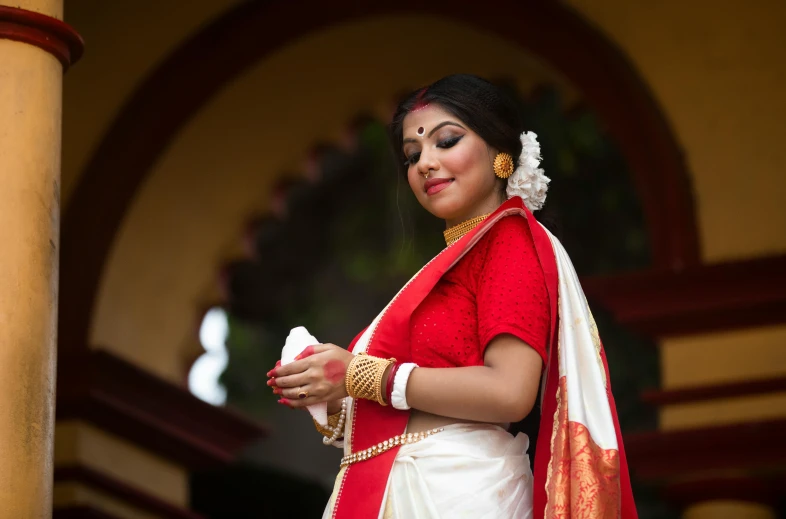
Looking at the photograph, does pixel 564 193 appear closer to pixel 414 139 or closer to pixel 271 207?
pixel 271 207

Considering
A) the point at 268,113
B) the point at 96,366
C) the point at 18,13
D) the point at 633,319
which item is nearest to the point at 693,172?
the point at 633,319

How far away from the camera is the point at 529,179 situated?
294 centimetres

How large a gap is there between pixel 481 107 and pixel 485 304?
0.45 metres

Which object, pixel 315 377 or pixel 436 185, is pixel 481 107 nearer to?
pixel 436 185

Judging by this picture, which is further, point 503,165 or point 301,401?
point 503,165

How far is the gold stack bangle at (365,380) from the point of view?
2.61 m

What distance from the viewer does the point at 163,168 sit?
6.58 m

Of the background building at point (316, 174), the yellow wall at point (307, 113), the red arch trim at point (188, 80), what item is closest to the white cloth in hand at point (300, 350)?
the background building at point (316, 174)

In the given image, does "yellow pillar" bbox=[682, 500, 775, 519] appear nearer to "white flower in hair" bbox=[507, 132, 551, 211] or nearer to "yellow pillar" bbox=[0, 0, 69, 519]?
"white flower in hair" bbox=[507, 132, 551, 211]

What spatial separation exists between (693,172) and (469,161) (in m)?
2.93

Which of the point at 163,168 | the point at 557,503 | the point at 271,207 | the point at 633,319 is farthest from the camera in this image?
the point at 271,207

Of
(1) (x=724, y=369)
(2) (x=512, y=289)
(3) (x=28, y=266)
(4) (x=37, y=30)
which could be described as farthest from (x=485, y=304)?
(1) (x=724, y=369)

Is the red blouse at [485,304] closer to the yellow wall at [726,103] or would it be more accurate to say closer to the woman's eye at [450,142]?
the woman's eye at [450,142]

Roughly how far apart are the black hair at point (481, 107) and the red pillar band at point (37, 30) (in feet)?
2.93
